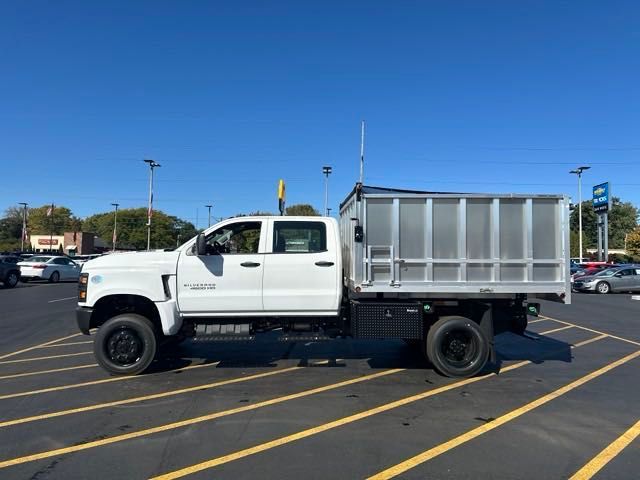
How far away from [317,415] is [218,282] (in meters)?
2.55

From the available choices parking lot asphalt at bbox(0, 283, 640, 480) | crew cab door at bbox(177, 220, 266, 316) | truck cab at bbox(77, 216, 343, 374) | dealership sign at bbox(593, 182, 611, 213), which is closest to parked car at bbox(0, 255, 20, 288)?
parking lot asphalt at bbox(0, 283, 640, 480)

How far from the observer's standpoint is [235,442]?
4.71 meters

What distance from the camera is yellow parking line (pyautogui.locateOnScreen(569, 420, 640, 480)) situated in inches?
160

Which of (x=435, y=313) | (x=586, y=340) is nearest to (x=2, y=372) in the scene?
(x=435, y=313)

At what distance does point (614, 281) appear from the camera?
25.8 metres

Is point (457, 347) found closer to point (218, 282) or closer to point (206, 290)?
point (218, 282)

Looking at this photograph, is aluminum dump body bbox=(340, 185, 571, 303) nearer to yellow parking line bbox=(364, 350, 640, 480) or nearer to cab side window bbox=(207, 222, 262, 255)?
yellow parking line bbox=(364, 350, 640, 480)

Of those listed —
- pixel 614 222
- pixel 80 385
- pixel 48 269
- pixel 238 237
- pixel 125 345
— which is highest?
pixel 614 222

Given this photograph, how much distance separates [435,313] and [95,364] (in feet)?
17.3

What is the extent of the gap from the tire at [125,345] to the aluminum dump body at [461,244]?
3016 millimetres

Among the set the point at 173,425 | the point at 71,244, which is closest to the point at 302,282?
the point at 173,425

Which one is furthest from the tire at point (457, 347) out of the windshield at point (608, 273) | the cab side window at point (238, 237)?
the windshield at point (608, 273)

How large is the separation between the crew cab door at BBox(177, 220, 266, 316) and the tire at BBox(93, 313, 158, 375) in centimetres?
62

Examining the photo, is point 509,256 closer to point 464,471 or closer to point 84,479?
point 464,471
